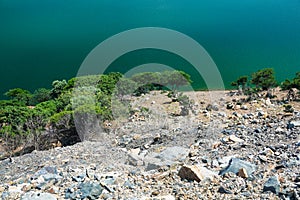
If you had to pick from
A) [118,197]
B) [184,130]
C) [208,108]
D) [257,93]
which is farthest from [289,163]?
[257,93]

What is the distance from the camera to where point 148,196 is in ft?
18.6

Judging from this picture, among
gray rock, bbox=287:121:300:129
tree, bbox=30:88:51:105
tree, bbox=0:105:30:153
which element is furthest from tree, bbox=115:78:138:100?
gray rock, bbox=287:121:300:129

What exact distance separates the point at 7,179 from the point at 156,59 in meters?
24.1

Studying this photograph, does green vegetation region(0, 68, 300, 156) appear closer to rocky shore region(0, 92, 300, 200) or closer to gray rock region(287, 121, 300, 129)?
rocky shore region(0, 92, 300, 200)

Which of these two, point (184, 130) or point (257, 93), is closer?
point (184, 130)

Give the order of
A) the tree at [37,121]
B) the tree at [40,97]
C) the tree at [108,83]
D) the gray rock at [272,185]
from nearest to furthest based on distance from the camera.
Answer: the gray rock at [272,185], the tree at [37,121], the tree at [108,83], the tree at [40,97]

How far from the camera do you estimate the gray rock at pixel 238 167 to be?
612 cm

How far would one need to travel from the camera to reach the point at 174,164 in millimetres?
7098

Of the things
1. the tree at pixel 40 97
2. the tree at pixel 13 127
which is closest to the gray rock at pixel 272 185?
the tree at pixel 13 127

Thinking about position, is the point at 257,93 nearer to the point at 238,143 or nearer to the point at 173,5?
the point at 238,143

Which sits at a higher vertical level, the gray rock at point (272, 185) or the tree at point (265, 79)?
the tree at point (265, 79)

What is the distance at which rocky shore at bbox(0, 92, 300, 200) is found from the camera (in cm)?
569

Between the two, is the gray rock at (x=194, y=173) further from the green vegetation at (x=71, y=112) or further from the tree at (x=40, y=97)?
the tree at (x=40, y=97)

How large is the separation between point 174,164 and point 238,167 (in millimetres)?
1398
